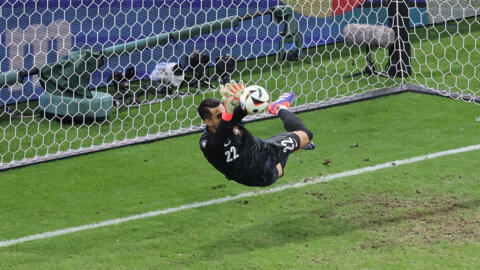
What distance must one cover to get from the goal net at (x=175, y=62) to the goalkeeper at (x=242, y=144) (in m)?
3.08

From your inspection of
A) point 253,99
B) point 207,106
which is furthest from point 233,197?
point 253,99

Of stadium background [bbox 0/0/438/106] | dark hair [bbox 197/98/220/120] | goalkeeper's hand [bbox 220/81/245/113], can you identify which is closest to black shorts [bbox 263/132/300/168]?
dark hair [bbox 197/98/220/120]

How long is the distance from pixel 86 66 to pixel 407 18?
4.52m

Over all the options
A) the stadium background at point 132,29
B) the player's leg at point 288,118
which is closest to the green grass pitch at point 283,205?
the player's leg at point 288,118

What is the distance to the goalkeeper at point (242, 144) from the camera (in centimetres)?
650

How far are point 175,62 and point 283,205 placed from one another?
14.7 feet

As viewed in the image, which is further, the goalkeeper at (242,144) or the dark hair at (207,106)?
the dark hair at (207,106)

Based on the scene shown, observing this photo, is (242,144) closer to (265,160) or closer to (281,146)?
(265,160)

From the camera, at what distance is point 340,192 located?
834cm

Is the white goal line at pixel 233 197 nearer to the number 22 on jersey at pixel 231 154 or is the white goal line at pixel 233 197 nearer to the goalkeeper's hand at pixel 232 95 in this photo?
the number 22 on jersey at pixel 231 154

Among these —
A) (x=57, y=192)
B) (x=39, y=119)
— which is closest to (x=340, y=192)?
(x=57, y=192)

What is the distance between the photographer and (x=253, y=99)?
6047 millimetres

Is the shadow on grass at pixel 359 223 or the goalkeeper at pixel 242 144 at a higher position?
the goalkeeper at pixel 242 144

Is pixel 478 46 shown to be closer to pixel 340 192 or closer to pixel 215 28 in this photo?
pixel 215 28
